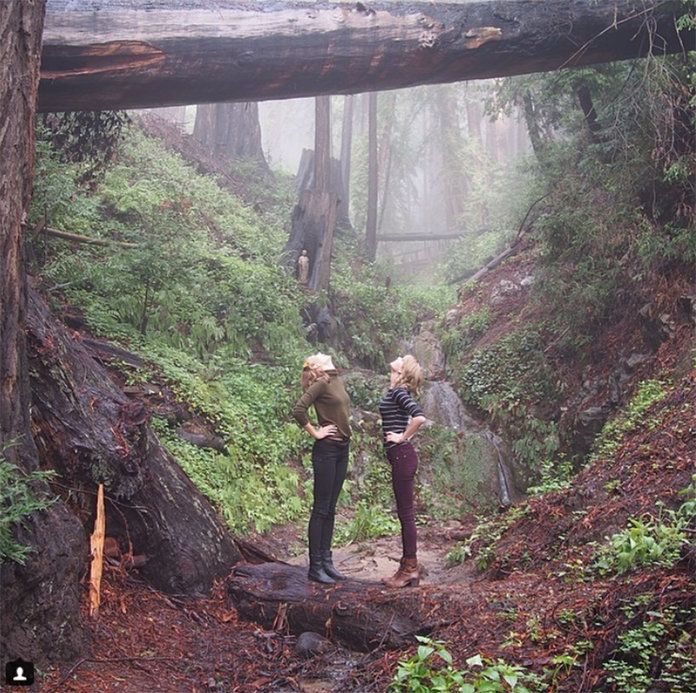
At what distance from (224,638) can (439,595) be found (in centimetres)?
166

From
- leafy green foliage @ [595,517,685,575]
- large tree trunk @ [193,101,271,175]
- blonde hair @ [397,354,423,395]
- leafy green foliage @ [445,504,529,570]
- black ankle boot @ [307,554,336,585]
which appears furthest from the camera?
large tree trunk @ [193,101,271,175]

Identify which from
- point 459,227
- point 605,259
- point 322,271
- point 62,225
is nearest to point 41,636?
point 62,225

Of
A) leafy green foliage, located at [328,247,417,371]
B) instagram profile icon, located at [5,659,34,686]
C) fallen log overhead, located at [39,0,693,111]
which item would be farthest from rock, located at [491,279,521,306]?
instagram profile icon, located at [5,659,34,686]

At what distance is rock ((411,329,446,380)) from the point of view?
52.7 ft

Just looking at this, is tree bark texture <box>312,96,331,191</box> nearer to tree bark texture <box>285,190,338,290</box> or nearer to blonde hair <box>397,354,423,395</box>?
tree bark texture <box>285,190,338,290</box>

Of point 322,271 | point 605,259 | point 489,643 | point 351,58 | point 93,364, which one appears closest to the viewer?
point 489,643

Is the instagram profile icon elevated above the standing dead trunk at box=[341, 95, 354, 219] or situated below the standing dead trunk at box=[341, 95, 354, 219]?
below

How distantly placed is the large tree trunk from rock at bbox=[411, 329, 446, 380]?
41.5 feet

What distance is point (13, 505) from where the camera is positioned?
13.5 feet

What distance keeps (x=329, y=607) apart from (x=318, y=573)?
51 cm

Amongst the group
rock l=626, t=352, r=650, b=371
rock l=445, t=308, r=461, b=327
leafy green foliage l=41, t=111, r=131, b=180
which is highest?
leafy green foliage l=41, t=111, r=131, b=180

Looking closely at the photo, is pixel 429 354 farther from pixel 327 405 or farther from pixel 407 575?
pixel 407 575

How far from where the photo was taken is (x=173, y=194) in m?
17.2

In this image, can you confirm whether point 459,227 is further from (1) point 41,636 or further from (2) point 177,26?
(1) point 41,636
